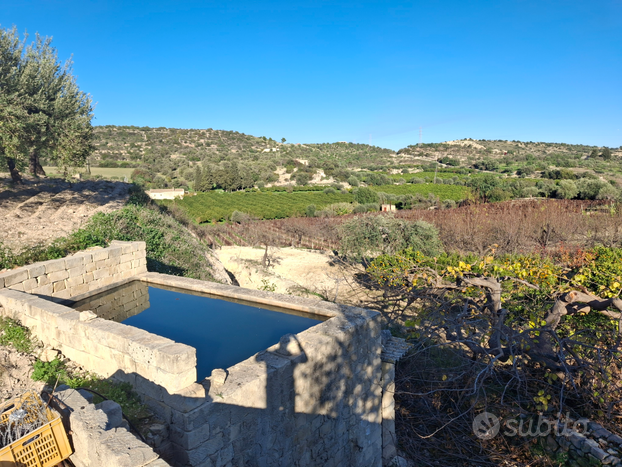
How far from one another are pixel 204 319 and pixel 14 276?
3049 millimetres

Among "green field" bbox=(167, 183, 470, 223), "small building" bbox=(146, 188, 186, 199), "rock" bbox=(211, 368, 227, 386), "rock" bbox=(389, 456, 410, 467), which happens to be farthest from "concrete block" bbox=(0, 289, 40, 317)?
"small building" bbox=(146, 188, 186, 199)

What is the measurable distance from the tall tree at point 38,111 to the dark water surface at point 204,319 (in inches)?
271

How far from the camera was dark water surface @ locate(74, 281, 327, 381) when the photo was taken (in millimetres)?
5043

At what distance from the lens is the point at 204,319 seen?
587 cm

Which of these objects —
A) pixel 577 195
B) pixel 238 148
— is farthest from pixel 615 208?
pixel 238 148

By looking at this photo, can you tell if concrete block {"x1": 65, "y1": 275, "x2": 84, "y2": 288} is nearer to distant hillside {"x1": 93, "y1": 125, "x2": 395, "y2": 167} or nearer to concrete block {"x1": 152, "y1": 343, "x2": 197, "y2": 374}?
concrete block {"x1": 152, "y1": 343, "x2": 197, "y2": 374}

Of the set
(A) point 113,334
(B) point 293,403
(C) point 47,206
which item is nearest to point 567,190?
(B) point 293,403

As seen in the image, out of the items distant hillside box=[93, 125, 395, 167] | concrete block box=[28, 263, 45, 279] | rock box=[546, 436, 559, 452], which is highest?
distant hillside box=[93, 125, 395, 167]

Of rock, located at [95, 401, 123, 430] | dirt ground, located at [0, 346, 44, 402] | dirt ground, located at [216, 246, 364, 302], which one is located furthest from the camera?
dirt ground, located at [216, 246, 364, 302]

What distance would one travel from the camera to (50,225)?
10.1 meters

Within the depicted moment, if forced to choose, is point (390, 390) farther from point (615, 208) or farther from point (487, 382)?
point (615, 208)

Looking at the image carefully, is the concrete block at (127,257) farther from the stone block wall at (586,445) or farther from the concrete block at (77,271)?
the stone block wall at (586,445)

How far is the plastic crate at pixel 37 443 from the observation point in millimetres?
2803

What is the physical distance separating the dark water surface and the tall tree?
6.88 metres
